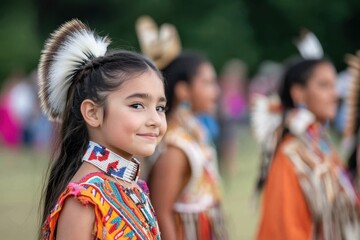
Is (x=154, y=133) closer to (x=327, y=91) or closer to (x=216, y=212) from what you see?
(x=216, y=212)

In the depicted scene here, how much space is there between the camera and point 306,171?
15.2 ft

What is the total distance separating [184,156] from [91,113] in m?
1.65

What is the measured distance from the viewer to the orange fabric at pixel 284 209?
4484 mm

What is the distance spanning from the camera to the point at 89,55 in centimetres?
284

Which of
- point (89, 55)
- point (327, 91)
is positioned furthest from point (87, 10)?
point (89, 55)

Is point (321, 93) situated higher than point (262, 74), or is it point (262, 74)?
point (321, 93)


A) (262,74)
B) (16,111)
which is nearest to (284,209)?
(16,111)

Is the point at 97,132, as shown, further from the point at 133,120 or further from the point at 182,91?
the point at 182,91

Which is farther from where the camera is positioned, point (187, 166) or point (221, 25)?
point (221, 25)

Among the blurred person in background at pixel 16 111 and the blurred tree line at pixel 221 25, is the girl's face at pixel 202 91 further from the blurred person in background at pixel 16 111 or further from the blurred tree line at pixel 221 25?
the blurred tree line at pixel 221 25

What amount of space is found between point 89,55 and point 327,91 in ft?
7.35

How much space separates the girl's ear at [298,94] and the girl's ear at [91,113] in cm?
231

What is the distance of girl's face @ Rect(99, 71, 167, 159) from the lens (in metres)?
2.68

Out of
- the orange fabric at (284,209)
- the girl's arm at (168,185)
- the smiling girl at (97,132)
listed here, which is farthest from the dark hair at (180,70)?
the smiling girl at (97,132)
